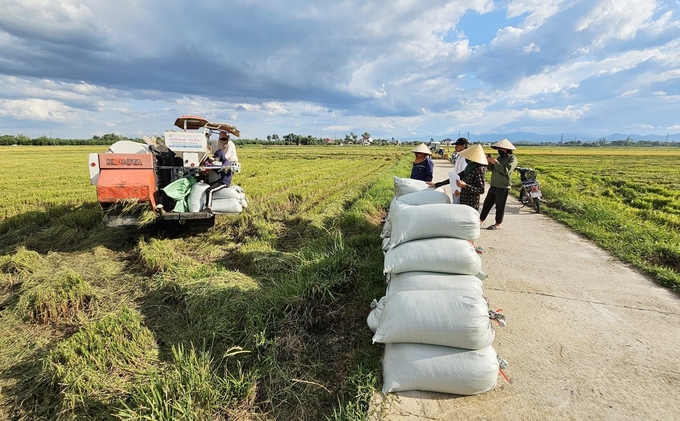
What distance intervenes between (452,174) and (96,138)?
89797 mm

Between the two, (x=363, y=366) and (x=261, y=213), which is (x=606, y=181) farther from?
(x=363, y=366)

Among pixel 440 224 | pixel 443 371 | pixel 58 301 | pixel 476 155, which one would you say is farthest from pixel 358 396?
pixel 476 155

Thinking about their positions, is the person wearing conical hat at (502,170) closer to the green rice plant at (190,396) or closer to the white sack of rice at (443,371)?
the white sack of rice at (443,371)

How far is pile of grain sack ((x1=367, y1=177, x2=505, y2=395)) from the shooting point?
6.65 ft

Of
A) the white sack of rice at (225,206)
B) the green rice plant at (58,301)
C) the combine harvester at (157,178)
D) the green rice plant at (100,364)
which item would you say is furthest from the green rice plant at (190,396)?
the white sack of rice at (225,206)

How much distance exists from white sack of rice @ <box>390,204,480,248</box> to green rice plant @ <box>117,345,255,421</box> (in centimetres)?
171

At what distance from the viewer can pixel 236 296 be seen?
316 centimetres

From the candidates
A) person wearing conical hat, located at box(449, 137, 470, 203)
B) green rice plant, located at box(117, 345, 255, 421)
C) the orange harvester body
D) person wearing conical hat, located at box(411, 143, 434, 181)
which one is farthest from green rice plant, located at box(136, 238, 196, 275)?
person wearing conical hat, located at box(449, 137, 470, 203)

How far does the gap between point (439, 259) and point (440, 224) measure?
437mm

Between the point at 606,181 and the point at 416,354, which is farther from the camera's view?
the point at 606,181

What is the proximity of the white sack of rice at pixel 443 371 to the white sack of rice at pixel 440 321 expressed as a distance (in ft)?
0.18

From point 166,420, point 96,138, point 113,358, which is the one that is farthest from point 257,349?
point 96,138

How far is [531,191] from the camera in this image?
7277 millimetres

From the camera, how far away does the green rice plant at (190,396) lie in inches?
73.1
